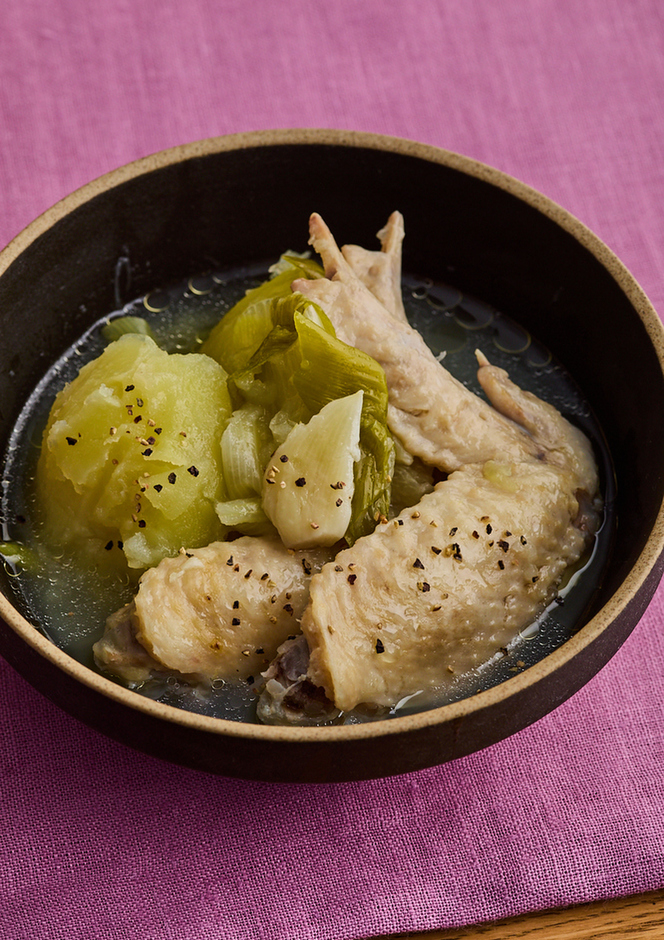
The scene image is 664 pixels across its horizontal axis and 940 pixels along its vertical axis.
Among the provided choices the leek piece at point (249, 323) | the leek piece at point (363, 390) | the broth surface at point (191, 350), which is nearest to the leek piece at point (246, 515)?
the leek piece at point (363, 390)

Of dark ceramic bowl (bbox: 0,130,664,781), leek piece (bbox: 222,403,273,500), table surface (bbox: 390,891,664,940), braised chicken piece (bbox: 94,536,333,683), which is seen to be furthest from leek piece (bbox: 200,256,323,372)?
table surface (bbox: 390,891,664,940)

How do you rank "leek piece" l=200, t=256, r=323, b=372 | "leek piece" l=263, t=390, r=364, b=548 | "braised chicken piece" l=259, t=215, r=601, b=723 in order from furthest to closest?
"leek piece" l=200, t=256, r=323, b=372, "leek piece" l=263, t=390, r=364, b=548, "braised chicken piece" l=259, t=215, r=601, b=723

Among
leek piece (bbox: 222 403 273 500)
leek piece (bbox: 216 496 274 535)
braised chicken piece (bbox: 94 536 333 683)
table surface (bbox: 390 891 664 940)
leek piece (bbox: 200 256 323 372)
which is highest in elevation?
leek piece (bbox: 200 256 323 372)

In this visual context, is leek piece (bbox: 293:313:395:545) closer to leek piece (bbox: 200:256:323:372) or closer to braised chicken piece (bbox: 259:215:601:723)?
braised chicken piece (bbox: 259:215:601:723)

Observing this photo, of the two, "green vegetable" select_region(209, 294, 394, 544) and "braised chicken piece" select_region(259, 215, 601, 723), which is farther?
"green vegetable" select_region(209, 294, 394, 544)

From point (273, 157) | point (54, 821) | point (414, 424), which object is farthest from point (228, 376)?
point (54, 821)

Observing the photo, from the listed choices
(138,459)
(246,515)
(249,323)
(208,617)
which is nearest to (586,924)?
(208,617)

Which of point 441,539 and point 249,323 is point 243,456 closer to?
point 249,323
